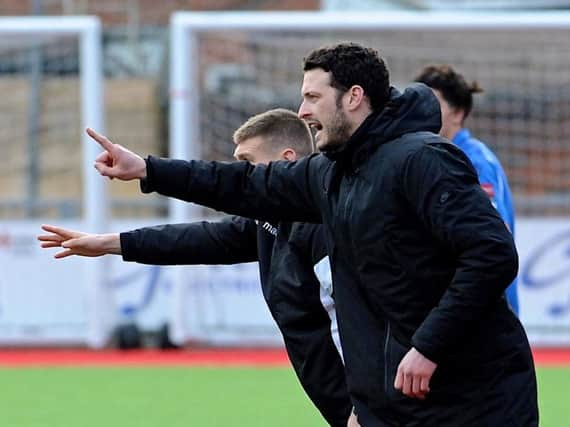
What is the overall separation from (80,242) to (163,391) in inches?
222

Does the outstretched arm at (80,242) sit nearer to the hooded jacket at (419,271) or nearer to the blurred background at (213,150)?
the hooded jacket at (419,271)

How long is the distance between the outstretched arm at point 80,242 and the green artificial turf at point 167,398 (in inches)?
152

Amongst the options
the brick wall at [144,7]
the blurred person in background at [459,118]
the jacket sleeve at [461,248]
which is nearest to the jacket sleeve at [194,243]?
the jacket sleeve at [461,248]

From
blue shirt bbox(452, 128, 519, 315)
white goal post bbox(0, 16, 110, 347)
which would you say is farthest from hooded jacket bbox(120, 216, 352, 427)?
white goal post bbox(0, 16, 110, 347)

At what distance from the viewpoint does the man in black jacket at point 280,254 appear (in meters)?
5.24

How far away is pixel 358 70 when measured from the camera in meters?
4.49

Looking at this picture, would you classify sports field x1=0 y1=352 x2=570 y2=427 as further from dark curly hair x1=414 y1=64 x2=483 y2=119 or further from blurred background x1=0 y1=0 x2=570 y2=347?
dark curly hair x1=414 y1=64 x2=483 y2=119

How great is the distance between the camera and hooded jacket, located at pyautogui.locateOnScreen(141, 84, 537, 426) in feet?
13.6

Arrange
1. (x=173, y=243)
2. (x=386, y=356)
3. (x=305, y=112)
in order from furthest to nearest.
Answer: (x=173, y=243)
(x=305, y=112)
(x=386, y=356)

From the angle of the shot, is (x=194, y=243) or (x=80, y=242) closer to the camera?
(x=80, y=242)

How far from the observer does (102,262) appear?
13484 millimetres

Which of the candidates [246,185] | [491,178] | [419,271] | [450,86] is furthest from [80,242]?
[450,86]

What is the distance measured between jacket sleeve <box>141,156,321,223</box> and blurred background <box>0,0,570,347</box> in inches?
324

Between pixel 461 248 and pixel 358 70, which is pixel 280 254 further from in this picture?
pixel 461 248
